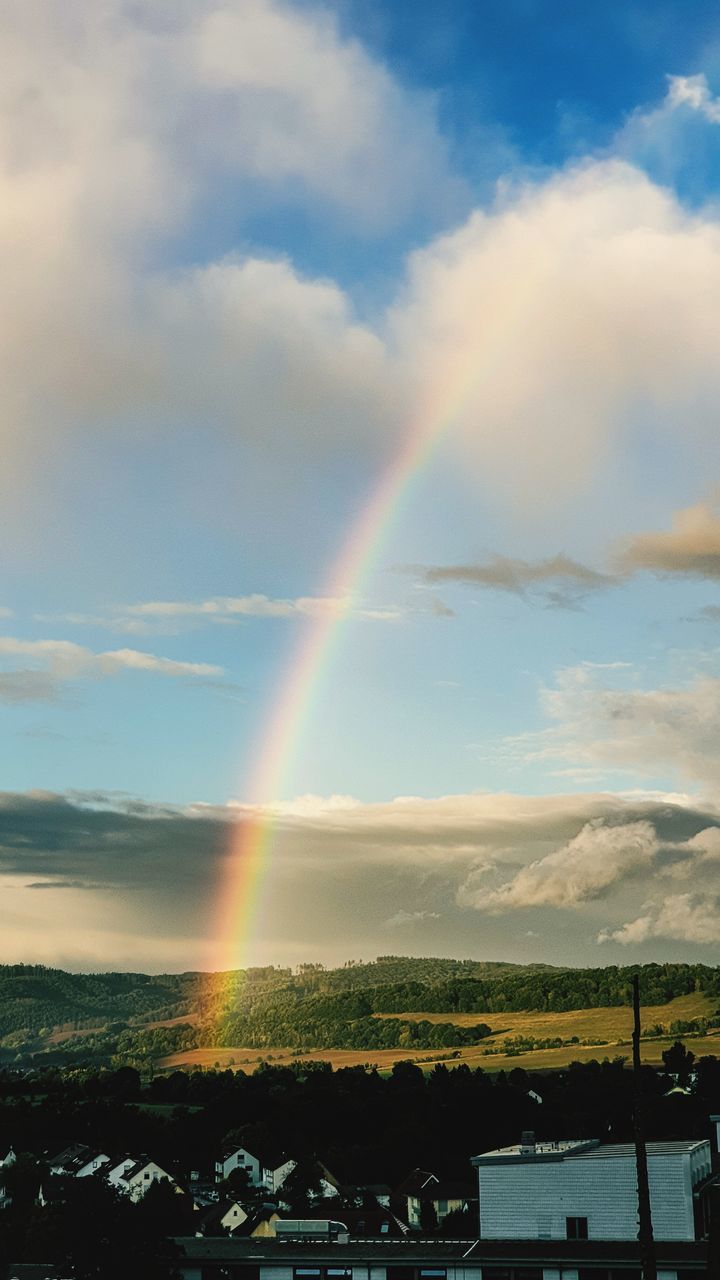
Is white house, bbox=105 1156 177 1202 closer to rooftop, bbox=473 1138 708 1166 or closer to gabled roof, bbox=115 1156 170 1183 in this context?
gabled roof, bbox=115 1156 170 1183

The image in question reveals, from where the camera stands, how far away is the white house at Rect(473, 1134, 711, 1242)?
81.4 metres

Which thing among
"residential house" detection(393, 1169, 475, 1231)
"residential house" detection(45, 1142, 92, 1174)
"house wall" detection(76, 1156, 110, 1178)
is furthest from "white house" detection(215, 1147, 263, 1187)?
"residential house" detection(393, 1169, 475, 1231)

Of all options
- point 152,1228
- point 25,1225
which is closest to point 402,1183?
point 25,1225

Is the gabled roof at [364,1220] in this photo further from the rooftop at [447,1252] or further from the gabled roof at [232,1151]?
the gabled roof at [232,1151]

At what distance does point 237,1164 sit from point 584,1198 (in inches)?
4269

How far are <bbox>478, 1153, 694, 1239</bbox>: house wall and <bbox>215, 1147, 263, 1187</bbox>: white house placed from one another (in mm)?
99025

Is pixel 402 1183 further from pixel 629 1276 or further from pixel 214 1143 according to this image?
pixel 629 1276

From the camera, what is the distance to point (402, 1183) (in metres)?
167

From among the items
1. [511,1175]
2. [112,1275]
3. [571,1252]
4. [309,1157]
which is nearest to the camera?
[112,1275]

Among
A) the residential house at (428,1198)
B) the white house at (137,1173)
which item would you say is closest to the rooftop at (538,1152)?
the residential house at (428,1198)

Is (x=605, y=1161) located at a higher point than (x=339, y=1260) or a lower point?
higher

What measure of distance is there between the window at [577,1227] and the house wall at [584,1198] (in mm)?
281

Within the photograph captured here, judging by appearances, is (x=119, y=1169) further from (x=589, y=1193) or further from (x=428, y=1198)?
(x=589, y=1193)

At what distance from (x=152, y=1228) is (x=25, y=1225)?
1874cm
